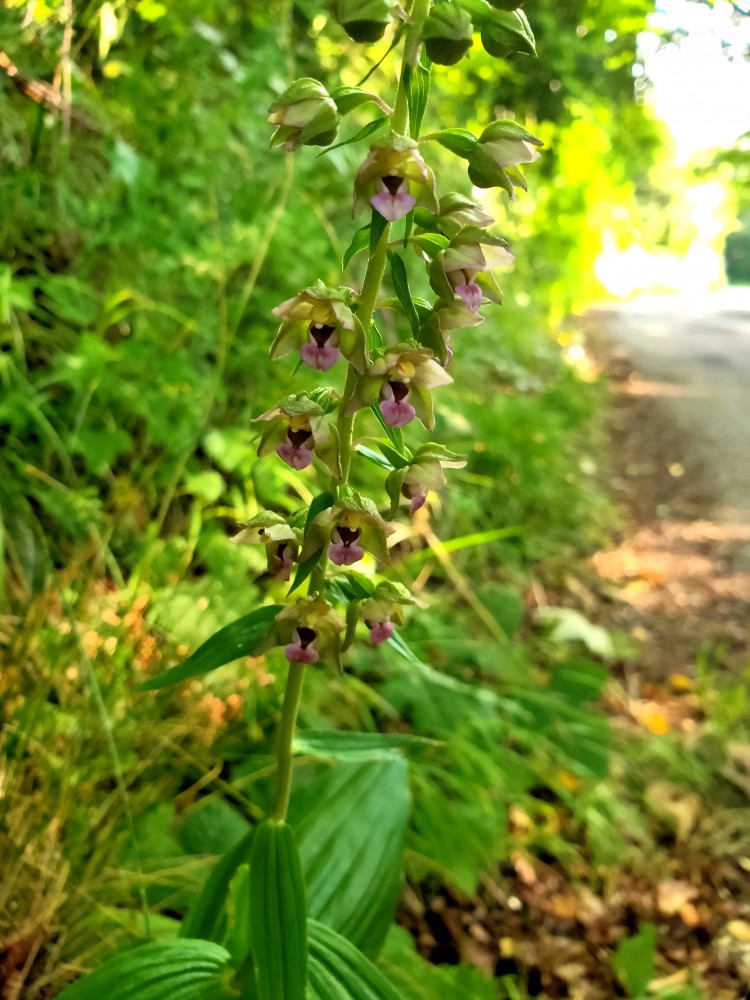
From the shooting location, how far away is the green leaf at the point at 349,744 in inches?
45.7

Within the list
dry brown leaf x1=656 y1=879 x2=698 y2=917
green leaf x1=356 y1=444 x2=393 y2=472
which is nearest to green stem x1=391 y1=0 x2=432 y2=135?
green leaf x1=356 y1=444 x2=393 y2=472

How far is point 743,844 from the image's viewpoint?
82.1 inches

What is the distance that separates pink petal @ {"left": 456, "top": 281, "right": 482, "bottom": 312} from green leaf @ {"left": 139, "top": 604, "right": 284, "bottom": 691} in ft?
1.54

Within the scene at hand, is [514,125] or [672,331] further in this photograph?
[672,331]

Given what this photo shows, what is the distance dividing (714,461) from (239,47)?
11.9ft

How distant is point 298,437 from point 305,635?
272 millimetres

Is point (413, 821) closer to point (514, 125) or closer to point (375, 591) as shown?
point (375, 591)

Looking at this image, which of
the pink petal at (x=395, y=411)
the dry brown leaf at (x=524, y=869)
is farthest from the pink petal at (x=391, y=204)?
the dry brown leaf at (x=524, y=869)

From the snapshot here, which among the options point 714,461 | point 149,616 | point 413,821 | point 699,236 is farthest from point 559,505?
point 699,236

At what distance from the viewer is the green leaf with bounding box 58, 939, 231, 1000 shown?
101 centimetres

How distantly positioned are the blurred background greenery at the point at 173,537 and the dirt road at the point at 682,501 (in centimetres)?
62

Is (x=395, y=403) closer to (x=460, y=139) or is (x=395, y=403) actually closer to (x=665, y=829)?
(x=460, y=139)

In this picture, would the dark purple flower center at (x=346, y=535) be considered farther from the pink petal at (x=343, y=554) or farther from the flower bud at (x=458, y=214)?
the flower bud at (x=458, y=214)

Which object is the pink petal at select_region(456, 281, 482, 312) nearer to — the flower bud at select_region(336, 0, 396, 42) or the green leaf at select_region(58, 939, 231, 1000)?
the flower bud at select_region(336, 0, 396, 42)
